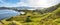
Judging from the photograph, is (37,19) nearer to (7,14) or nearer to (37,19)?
(37,19)

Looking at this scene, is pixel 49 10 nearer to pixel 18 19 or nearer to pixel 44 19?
pixel 44 19

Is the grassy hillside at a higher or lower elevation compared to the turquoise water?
lower

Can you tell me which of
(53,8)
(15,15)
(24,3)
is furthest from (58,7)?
(15,15)

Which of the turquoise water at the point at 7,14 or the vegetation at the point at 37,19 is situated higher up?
the turquoise water at the point at 7,14

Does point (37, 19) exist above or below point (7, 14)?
below

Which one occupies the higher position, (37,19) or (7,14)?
(7,14)

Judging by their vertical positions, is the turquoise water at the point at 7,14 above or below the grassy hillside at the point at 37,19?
above

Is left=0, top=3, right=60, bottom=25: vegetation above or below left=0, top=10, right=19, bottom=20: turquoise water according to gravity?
below

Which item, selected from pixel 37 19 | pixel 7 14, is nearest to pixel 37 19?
pixel 37 19
